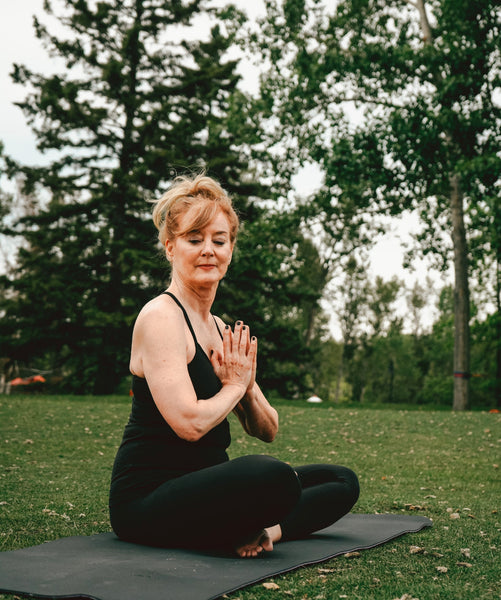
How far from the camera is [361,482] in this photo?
6.93m

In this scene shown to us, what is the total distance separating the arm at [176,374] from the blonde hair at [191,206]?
1.40 ft

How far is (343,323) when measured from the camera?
52531 millimetres

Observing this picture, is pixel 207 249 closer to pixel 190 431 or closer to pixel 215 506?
pixel 190 431

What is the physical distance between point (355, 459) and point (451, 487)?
1.91 m

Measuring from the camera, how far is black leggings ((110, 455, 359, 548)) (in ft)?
10.4

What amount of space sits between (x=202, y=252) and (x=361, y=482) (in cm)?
420

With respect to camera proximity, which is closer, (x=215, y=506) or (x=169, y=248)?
(x=215, y=506)

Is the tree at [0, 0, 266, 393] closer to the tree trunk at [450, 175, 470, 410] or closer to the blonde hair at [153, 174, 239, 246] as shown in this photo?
the tree trunk at [450, 175, 470, 410]

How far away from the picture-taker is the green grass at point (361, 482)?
3145 mm

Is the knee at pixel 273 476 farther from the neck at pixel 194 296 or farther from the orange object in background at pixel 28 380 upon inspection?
the orange object in background at pixel 28 380

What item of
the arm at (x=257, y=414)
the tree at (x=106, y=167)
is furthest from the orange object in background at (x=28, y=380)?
the arm at (x=257, y=414)

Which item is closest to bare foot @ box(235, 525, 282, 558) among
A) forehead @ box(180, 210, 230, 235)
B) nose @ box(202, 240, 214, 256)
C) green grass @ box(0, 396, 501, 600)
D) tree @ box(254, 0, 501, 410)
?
green grass @ box(0, 396, 501, 600)

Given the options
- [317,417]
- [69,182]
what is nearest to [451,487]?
[317,417]

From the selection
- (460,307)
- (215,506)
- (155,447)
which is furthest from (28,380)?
(215,506)
